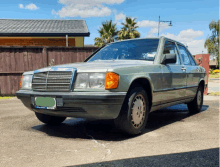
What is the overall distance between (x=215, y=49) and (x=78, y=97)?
43.5 meters

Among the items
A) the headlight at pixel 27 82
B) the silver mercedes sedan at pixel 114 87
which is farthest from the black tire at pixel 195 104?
the headlight at pixel 27 82

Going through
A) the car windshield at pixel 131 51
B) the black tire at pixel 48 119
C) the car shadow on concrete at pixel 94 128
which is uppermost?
the car windshield at pixel 131 51

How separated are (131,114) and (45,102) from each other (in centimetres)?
126

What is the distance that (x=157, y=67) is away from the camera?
4172 millimetres

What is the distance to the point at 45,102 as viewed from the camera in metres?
3.56

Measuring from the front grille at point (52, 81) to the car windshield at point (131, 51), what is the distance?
141 cm

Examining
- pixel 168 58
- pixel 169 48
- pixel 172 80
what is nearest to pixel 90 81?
pixel 168 58

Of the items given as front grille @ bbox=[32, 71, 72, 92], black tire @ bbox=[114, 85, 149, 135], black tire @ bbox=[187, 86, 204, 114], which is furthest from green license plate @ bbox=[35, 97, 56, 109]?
black tire @ bbox=[187, 86, 204, 114]

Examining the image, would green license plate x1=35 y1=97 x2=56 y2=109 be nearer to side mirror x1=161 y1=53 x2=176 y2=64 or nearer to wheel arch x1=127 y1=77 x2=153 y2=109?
wheel arch x1=127 y1=77 x2=153 y2=109

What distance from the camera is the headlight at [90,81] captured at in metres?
3.33

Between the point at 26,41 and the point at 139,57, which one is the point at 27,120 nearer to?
the point at 139,57

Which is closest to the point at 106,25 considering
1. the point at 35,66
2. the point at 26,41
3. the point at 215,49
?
the point at 215,49

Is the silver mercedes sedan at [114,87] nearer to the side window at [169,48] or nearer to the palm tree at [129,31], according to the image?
the side window at [169,48]

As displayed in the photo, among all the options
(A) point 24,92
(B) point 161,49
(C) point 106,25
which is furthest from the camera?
(C) point 106,25
